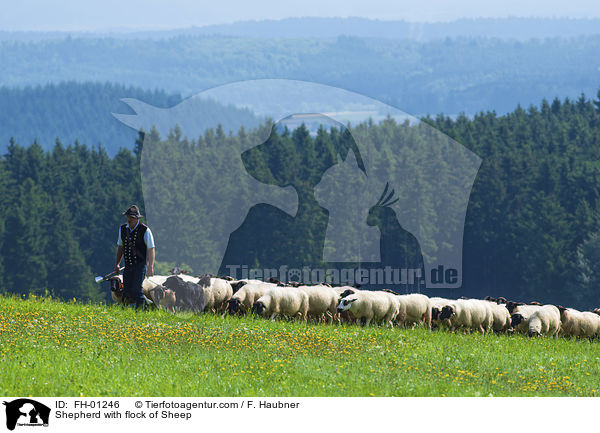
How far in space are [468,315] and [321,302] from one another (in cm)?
416

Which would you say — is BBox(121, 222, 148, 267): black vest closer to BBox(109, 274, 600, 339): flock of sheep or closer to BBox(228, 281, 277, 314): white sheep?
BBox(109, 274, 600, 339): flock of sheep

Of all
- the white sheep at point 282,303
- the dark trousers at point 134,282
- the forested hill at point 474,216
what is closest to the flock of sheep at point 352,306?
the white sheep at point 282,303

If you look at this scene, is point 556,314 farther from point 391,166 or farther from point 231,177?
point 391,166

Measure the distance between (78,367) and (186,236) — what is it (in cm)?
7587

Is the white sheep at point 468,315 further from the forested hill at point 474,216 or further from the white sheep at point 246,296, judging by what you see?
the forested hill at point 474,216

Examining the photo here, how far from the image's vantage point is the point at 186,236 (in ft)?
289

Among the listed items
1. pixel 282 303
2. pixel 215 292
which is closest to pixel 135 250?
pixel 215 292

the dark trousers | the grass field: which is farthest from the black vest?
the grass field

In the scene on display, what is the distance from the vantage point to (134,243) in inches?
727

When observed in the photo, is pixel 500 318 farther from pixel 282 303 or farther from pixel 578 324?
pixel 282 303

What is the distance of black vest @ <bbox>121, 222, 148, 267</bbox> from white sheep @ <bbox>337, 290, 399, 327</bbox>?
17.7 feet

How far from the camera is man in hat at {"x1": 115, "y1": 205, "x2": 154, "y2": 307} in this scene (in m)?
18.2

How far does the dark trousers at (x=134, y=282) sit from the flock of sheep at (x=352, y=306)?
314 mm

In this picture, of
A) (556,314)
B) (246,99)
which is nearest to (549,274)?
(246,99)
